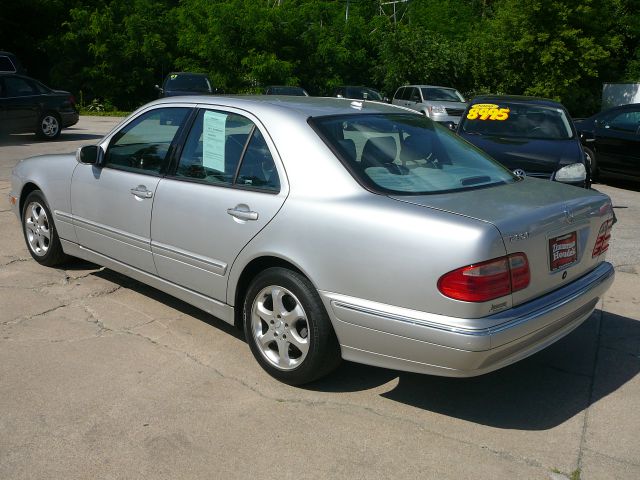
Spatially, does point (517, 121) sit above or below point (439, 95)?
above

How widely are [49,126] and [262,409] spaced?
14.6 meters

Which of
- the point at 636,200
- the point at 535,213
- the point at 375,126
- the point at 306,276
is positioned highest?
the point at 375,126

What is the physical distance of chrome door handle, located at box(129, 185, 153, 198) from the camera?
15.6 ft

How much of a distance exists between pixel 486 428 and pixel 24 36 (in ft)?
108

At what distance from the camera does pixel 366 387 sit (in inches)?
161

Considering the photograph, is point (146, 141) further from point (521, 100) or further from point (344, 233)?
point (521, 100)


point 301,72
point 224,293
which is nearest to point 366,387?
point 224,293

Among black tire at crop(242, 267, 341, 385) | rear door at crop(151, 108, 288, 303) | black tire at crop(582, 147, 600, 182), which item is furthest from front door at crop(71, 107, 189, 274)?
black tire at crop(582, 147, 600, 182)

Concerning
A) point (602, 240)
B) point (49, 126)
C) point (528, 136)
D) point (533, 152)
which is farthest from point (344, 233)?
point (49, 126)

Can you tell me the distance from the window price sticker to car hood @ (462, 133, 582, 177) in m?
0.84

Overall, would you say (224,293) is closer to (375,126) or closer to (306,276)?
(306,276)

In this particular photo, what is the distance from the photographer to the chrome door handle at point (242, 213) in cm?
403

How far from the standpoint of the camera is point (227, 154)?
173 inches

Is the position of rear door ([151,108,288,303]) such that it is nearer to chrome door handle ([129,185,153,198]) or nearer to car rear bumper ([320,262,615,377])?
chrome door handle ([129,185,153,198])
